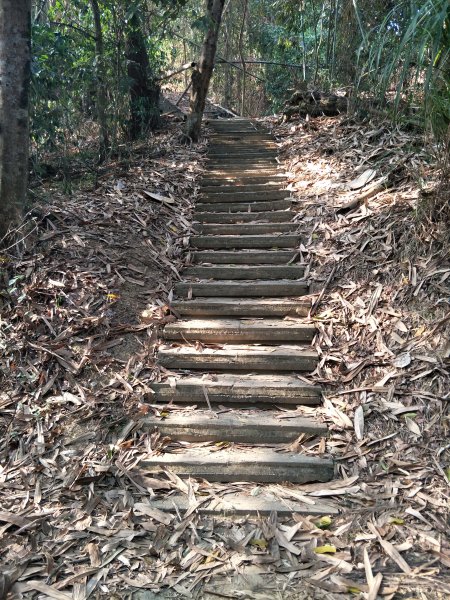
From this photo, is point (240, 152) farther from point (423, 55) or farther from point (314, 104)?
point (423, 55)

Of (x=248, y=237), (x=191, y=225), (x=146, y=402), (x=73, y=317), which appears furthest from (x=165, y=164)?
(x=146, y=402)

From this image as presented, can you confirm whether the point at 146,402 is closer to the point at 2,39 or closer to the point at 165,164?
the point at 2,39

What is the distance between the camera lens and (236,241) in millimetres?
5211

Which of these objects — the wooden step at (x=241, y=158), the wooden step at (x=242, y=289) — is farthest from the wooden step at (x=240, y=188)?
the wooden step at (x=242, y=289)

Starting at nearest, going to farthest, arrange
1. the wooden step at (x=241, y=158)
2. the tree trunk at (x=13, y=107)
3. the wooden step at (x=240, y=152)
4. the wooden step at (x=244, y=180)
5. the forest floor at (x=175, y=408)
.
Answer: the forest floor at (x=175, y=408) → the tree trunk at (x=13, y=107) → the wooden step at (x=244, y=180) → the wooden step at (x=241, y=158) → the wooden step at (x=240, y=152)

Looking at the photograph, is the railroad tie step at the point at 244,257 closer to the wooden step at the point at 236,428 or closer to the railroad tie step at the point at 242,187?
the railroad tie step at the point at 242,187

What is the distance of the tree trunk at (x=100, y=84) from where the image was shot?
654 cm

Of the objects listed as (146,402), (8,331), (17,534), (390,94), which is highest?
(390,94)

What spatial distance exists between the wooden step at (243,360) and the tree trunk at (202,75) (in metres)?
5.21

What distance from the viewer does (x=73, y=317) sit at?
3.79 m

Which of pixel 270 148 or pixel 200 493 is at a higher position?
pixel 270 148

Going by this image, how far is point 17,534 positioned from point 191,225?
3637 millimetres

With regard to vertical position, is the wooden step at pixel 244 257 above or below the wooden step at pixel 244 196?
below

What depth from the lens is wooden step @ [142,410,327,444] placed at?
3.19m
